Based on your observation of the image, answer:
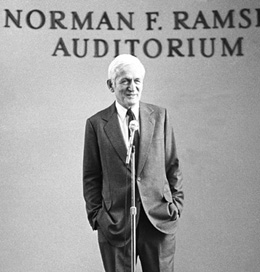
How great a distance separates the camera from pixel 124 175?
3998mm

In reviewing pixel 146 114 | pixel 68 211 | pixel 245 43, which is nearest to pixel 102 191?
pixel 146 114

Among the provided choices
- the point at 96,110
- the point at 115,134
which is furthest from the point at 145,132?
the point at 96,110

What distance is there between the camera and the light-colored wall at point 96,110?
5.01 m

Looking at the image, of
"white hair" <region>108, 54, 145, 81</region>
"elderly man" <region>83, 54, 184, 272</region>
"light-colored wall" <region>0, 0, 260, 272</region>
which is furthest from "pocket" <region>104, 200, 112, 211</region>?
"light-colored wall" <region>0, 0, 260, 272</region>

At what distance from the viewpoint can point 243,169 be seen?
16.6 ft

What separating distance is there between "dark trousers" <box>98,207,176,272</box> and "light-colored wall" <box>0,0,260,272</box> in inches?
43.1

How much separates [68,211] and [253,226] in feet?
4.02

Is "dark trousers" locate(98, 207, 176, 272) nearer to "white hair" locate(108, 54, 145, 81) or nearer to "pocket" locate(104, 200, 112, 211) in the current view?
"pocket" locate(104, 200, 112, 211)

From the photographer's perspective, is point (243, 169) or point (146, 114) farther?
point (243, 169)

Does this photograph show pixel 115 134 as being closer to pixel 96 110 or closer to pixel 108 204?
pixel 108 204

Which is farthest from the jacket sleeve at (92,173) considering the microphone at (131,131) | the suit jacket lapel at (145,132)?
the microphone at (131,131)

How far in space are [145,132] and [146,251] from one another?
0.62 m

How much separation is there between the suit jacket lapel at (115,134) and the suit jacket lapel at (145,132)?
0.10 m

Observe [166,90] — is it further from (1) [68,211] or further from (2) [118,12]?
(1) [68,211]
